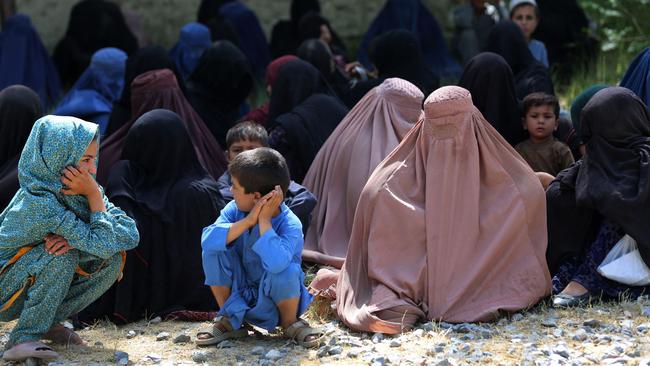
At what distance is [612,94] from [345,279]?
5.05 ft

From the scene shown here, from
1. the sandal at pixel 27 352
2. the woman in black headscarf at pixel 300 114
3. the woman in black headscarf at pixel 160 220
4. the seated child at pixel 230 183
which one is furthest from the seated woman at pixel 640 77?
the sandal at pixel 27 352

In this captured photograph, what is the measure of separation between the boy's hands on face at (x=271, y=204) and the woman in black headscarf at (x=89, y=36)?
601cm

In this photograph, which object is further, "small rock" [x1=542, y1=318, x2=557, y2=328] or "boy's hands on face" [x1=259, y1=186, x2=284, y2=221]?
"small rock" [x1=542, y1=318, x2=557, y2=328]

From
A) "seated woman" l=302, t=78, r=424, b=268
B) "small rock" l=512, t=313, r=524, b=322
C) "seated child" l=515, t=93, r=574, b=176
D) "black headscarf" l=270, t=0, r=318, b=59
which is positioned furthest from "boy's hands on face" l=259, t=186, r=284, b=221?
"black headscarf" l=270, t=0, r=318, b=59

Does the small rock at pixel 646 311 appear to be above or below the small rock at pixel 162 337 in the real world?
above

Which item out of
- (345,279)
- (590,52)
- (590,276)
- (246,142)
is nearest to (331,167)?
(246,142)

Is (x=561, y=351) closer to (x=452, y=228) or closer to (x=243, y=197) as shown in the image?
(x=452, y=228)

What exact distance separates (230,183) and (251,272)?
1.15m

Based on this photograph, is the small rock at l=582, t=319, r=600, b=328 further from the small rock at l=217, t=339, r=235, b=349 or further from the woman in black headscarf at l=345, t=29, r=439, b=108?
the woman in black headscarf at l=345, t=29, r=439, b=108

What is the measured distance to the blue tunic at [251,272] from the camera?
191 inches

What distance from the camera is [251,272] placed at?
4984 mm

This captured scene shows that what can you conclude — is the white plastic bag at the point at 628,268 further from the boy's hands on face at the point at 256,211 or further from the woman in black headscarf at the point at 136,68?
the woman in black headscarf at the point at 136,68

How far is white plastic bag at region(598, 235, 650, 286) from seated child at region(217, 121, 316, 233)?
1.47 metres

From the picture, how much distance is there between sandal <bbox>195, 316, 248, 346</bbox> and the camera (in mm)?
4992
